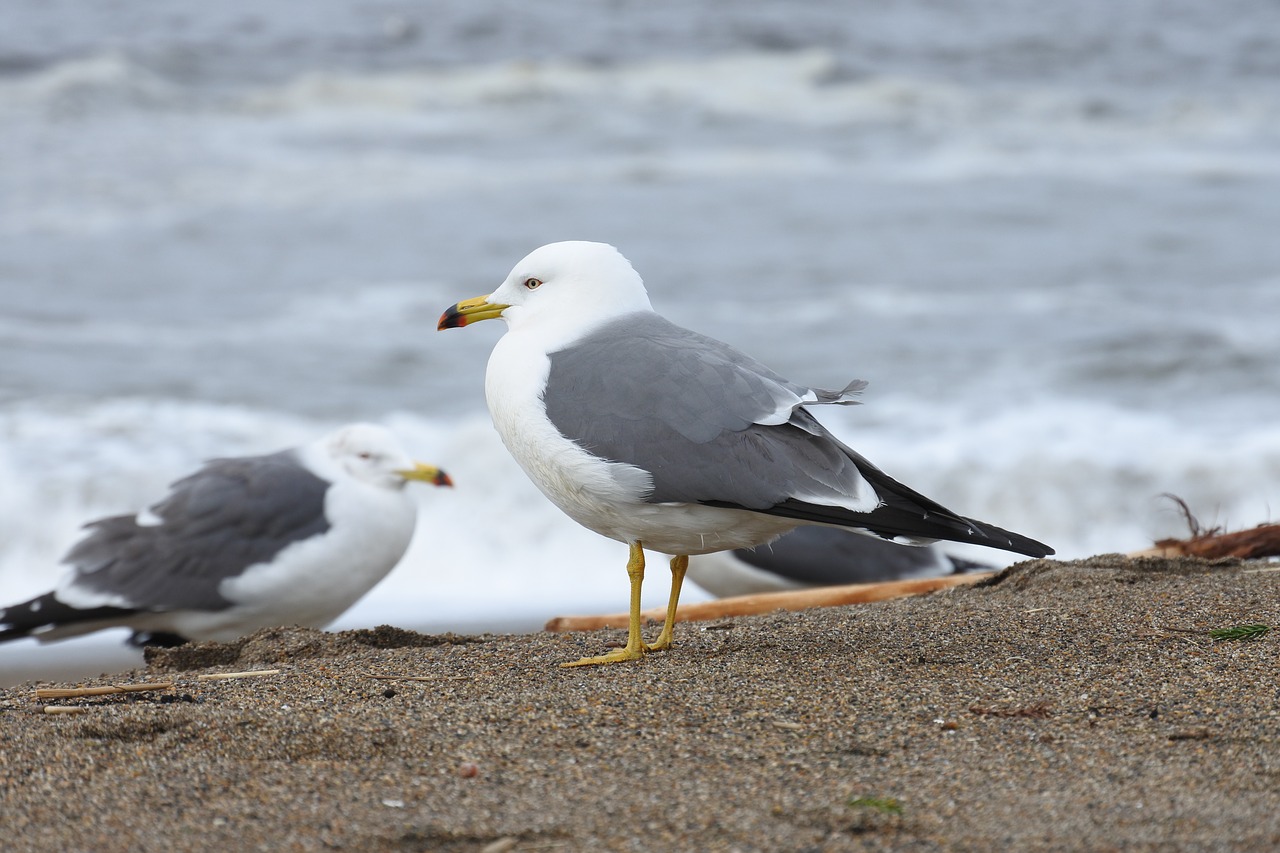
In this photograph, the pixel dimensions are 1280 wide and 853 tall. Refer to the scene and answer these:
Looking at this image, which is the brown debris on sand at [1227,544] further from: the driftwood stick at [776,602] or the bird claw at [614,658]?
the bird claw at [614,658]

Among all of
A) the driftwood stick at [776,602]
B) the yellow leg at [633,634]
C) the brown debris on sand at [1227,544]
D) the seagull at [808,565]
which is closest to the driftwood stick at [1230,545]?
the brown debris on sand at [1227,544]

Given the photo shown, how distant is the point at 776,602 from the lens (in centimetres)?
496

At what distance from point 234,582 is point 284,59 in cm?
1439

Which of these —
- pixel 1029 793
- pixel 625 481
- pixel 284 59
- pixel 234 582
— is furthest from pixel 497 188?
pixel 1029 793

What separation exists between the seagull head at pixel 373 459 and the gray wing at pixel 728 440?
270 cm

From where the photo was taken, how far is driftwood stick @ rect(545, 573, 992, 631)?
476 centimetres

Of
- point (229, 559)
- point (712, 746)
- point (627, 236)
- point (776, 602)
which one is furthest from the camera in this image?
point (627, 236)

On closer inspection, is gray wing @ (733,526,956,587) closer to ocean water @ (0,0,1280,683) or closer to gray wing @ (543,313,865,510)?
ocean water @ (0,0,1280,683)

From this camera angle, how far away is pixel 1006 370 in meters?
10.6

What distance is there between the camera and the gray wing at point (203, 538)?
228 inches

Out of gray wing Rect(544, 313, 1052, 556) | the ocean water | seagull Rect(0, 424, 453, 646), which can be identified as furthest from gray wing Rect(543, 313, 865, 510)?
the ocean water

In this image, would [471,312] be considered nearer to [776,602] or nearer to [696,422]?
[696,422]

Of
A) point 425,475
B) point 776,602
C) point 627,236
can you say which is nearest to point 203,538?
point 425,475

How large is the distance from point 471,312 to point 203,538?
86.5 inches
